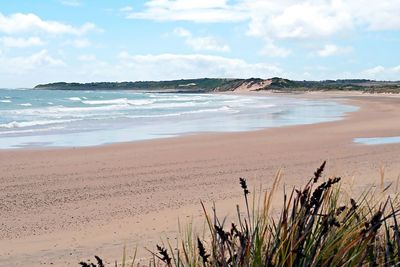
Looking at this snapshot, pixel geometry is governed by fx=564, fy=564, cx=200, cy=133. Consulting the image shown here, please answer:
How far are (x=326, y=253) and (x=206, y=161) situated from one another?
35.1ft

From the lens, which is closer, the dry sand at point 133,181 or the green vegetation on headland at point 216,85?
the dry sand at point 133,181

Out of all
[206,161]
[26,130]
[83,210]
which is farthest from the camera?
[26,130]

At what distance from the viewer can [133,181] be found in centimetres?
1031

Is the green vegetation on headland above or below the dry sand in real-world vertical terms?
above

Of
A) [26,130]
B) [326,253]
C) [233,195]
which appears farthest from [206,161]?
[26,130]

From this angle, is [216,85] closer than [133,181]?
No

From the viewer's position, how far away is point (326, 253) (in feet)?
7.02

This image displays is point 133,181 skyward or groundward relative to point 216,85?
groundward

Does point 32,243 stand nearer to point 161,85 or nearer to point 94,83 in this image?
point 161,85

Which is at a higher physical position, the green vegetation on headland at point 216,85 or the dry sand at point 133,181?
the green vegetation on headland at point 216,85

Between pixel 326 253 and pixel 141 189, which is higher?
pixel 326 253

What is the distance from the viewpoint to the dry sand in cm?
651

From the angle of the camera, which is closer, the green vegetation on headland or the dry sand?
the dry sand

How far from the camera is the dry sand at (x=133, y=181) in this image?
6508 millimetres
